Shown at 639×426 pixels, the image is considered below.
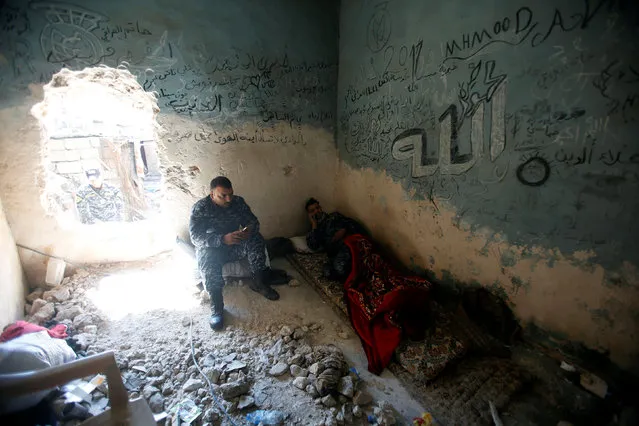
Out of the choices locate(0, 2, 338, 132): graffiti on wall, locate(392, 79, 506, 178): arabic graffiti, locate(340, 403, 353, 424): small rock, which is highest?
locate(0, 2, 338, 132): graffiti on wall

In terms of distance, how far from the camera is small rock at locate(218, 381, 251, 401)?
2.07 meters

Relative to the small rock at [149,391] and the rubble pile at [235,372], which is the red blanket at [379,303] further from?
the small rock at [149,391]

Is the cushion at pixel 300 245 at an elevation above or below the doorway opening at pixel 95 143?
below

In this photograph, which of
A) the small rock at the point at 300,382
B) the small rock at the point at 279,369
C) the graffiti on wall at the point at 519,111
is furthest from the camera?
the small rock at the point at 279,369

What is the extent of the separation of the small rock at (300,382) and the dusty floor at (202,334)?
0.03 metres

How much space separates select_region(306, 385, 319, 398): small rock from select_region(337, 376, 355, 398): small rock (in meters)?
0.15

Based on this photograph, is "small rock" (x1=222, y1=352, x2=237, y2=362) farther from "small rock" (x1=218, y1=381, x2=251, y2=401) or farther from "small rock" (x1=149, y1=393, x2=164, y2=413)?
"small rock" (x1=149, y1=393, x2=164, y2=413)

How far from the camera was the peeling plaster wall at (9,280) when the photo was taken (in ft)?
8.22

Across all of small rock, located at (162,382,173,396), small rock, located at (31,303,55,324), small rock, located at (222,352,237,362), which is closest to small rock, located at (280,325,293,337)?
small rock, located at (222,352,237,362)

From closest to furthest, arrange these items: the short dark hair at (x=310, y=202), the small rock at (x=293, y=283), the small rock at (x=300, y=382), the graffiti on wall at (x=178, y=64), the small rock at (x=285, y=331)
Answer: the small rock at (x=300, y=382)
the small rock at (x=285, y=331)
the graffiti on wall at (x=178, y=64)
the small rock at (x=293, y=283)
the short dark hair at (x=310, y=202)

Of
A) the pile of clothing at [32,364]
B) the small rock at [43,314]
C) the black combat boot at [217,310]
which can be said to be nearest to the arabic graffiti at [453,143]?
the black combat boot at [217,310]

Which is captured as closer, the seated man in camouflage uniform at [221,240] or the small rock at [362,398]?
the small rock at [362,398]

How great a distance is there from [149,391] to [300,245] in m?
2.33

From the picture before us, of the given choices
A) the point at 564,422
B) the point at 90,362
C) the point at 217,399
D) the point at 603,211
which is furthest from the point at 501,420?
the point at 90,362
